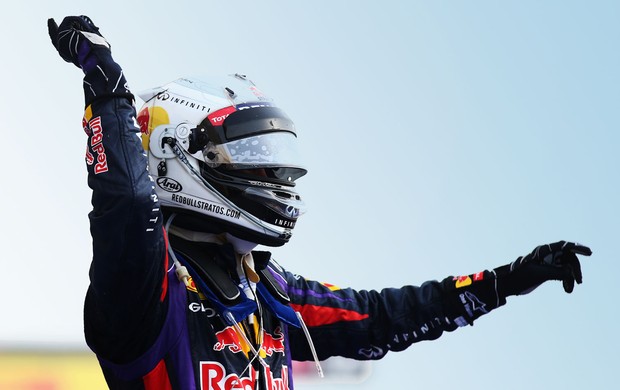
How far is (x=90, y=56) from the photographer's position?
11.3 feet

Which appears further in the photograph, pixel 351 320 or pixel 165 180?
pixel 351 320

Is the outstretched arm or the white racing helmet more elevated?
the white racing helmet

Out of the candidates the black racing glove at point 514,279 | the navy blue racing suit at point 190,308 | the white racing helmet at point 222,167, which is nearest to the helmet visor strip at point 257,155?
the white racing helmet at point 222,167

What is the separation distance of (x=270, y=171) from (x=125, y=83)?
0.86 m

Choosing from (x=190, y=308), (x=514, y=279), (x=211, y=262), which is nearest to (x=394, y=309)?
(x=514, y=279)

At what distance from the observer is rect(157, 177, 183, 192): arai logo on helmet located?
3965mm

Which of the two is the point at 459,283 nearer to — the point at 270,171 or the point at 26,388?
the point at 270,171

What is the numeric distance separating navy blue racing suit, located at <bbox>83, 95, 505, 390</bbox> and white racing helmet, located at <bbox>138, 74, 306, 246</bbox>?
147 millimetres

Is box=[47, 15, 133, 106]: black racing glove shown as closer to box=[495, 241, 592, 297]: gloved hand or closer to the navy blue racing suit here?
the navy blue racing suit

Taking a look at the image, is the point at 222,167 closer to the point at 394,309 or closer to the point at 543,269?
the point at 394,309

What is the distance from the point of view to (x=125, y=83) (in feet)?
11.3

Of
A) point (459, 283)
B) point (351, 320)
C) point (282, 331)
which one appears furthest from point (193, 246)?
point (459, 283)

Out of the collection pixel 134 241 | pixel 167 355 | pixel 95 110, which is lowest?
pixel 167 355

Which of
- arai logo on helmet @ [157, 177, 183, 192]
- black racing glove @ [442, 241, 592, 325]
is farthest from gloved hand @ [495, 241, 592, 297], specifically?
arai logo on helmet @ [157, 177, 183, 192]
